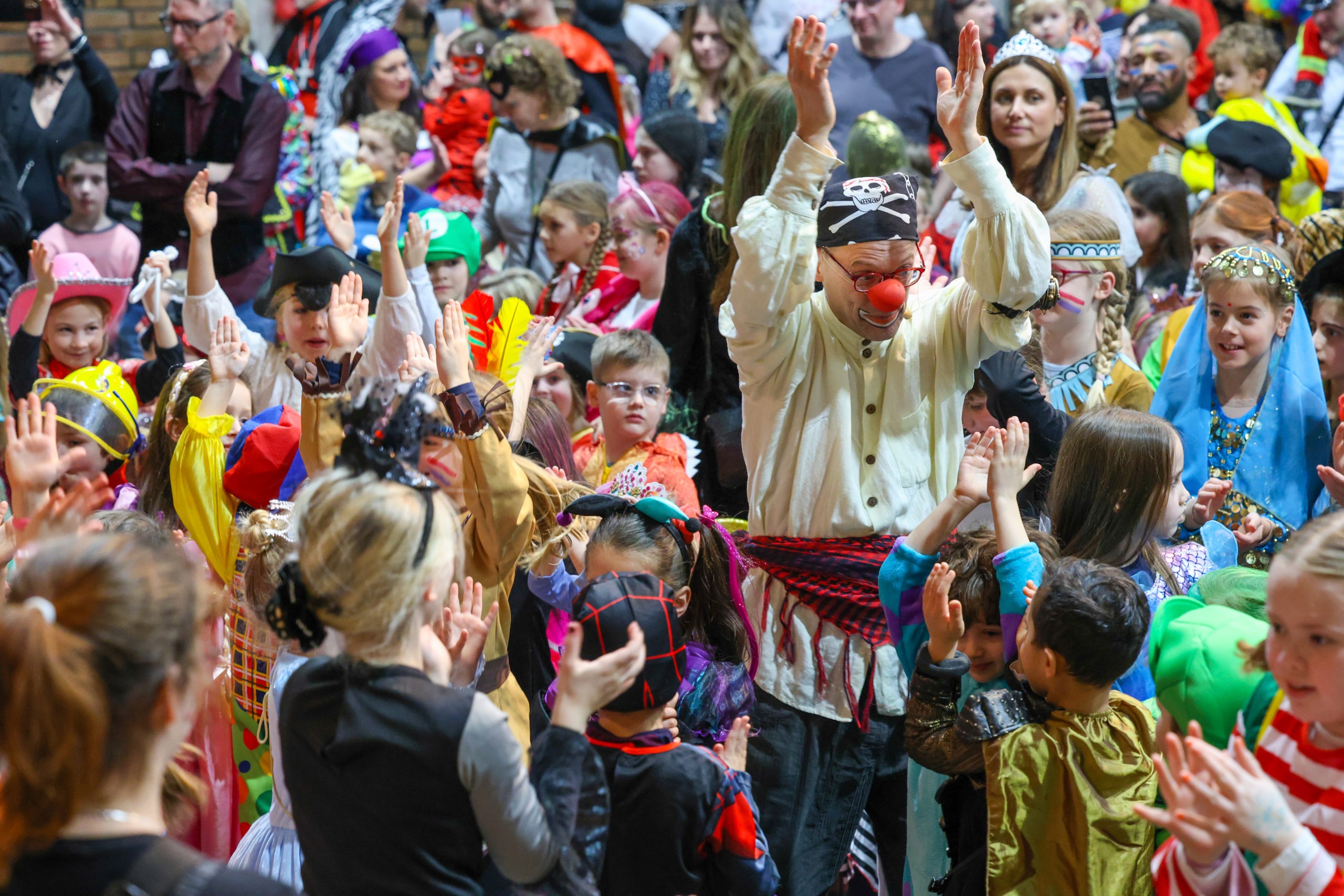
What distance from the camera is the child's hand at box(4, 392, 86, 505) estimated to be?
8.11 ft

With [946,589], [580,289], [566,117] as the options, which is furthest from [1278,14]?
[946,589]

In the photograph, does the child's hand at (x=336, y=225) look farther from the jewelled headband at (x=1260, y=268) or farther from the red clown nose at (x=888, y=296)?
the jewelled headband at (x=1260, y=268)

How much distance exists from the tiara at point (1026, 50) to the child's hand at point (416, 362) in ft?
8.31

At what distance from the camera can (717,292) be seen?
12.8 ft

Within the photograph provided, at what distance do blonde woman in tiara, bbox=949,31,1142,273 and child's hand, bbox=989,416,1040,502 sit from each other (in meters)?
1.94

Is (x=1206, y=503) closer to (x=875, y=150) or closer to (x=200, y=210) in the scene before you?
(x=875, y=150)

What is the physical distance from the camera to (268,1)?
8.11m

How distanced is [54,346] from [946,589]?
3732 mm

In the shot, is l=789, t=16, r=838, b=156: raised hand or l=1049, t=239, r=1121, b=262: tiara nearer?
l=789, t=16, r=838, b=156: raised hand

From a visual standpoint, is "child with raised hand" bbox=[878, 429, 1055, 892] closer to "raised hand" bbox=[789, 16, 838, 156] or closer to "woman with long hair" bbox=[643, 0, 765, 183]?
"raised hand" bbox=[789, 16, 838, 156]

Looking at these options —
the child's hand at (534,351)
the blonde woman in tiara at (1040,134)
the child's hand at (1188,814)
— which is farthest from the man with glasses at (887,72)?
the child's hand at (1188,814)

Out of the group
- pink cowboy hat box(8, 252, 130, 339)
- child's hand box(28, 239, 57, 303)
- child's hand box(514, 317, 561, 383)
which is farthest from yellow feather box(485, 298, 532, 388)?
pink cowboy hat box(8, 252, 130, 339)

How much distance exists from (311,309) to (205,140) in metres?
2.89

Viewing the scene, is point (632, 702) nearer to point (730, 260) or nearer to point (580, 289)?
point (730, 260)
